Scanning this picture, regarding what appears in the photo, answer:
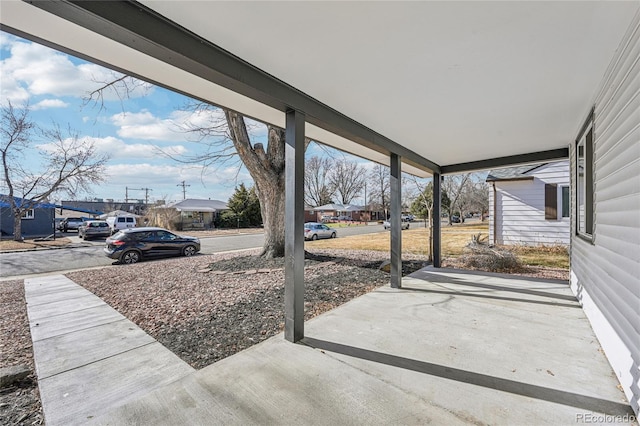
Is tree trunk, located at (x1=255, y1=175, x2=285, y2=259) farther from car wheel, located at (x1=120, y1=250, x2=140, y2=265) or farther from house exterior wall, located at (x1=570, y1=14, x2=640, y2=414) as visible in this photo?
house exterior wall, located at (x1=570, y1=14, x2=640, y2=414)

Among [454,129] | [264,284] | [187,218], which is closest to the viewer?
Answer: [454,129]

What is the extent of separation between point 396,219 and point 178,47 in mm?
4542

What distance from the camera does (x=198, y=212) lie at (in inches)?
1066

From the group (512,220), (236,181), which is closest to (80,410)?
(236,181)

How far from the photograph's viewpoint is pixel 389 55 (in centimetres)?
237

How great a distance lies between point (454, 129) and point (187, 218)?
24.9m

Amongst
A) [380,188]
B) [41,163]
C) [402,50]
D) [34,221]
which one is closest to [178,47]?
[402,50]

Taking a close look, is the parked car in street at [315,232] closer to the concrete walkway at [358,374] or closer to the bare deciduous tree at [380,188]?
the concrete walkway at [358,374]

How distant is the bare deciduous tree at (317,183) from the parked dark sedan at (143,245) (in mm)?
26368

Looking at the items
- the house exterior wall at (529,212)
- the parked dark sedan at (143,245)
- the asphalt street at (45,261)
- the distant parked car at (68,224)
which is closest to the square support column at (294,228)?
the parked dark sedan at (143,245)

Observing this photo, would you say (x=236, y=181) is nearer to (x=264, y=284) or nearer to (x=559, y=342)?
(x=264, y=284)

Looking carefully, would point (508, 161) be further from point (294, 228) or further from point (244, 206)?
point (244, 206)

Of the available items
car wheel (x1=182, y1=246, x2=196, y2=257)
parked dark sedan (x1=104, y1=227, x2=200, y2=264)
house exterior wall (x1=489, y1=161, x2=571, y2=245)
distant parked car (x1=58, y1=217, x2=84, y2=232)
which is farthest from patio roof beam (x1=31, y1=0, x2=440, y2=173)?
distant parked car (x1=58, y1=217, x2=84, y2=232)

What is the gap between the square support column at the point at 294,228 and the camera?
10.2 ft
